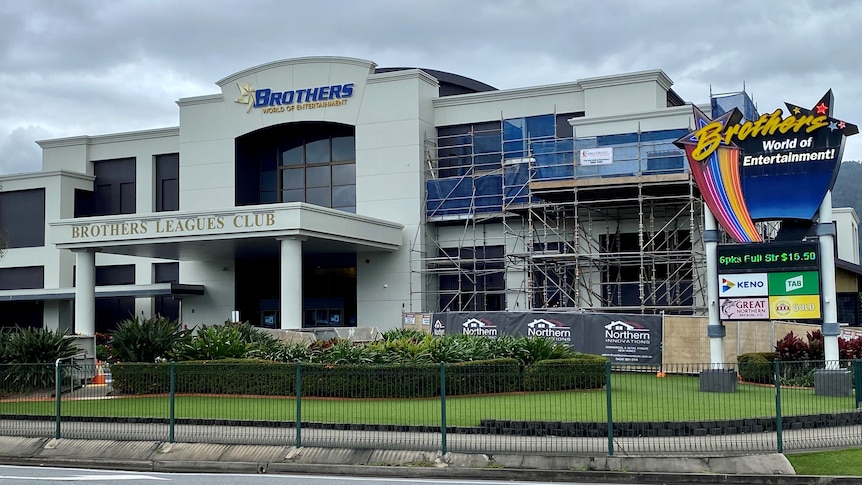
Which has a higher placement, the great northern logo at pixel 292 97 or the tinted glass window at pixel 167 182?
the great northern logo at pixel 292 97

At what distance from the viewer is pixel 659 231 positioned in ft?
116

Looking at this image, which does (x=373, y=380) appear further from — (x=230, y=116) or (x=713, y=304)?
(x=230, y=116)

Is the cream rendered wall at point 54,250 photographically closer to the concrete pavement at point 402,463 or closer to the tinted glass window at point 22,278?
the tinted glass window at point 22,278

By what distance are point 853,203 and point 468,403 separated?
11913 centimetres

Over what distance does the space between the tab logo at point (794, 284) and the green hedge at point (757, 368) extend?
1788 millimetres

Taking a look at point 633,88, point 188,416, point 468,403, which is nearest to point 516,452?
point 468,403

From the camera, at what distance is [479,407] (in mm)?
17438

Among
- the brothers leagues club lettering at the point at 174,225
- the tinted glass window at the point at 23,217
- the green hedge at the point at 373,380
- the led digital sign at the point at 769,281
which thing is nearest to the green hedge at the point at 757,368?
the led digital sign at the point at 769,281

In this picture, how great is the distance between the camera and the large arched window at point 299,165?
44.9 meters

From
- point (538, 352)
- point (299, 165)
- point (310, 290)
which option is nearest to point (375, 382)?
point (538, 352)

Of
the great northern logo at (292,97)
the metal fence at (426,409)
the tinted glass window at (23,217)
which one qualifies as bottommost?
the metal fence at (426,409)

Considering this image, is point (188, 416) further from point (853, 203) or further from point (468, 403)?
point (853, 203)

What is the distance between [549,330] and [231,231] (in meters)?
13.2

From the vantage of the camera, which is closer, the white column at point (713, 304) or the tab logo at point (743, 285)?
the tab logo at point (743, 285)
